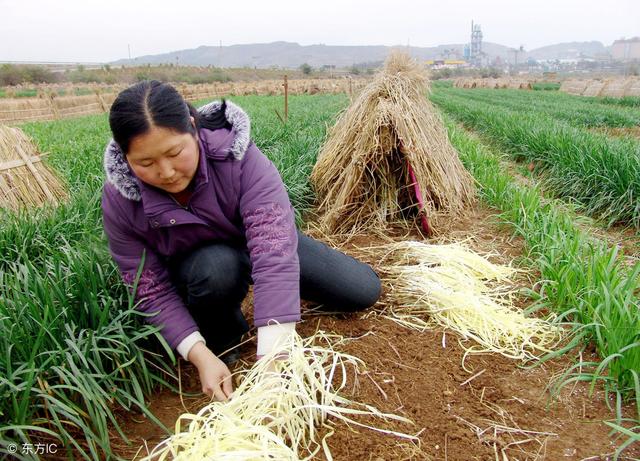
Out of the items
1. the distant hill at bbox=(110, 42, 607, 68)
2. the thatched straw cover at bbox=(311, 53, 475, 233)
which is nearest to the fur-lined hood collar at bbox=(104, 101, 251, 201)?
the thatched straw cover at bbox=(311, 53, 475, 233)

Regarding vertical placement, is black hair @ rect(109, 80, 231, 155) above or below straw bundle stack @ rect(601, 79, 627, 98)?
below

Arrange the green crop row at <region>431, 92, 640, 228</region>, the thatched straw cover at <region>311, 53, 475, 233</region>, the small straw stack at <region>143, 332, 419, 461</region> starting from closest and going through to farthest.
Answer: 1. the small straw stack at <region>143, 332, 419, 461</region>
2. the thatched straw cover at <region>311, 53, 475, 233</region>
3. the green crop row at <region>431, 92, 640, 228</region>

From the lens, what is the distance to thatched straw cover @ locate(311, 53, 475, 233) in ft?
11.9

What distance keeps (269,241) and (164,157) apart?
45 centimetres

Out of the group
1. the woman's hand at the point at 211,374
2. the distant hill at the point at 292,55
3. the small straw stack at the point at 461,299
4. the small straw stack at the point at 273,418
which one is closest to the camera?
the small straw stack at the point at 273,418

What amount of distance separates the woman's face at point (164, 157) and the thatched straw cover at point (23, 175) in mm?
2792

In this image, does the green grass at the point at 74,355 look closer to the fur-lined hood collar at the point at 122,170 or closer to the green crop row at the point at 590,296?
the fur-lined hood collar at the point at 122,170

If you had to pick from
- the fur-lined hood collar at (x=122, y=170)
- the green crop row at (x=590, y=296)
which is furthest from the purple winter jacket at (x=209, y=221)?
the green crop row at (x=590, y=296)

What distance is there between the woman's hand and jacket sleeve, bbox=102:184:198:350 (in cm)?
9

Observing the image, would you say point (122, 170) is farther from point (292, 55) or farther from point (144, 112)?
point (292, 55)

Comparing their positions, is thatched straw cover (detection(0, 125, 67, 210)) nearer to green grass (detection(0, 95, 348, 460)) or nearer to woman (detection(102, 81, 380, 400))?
green grass (detection(0, 95, 348, 460))

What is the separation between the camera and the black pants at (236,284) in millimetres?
1970

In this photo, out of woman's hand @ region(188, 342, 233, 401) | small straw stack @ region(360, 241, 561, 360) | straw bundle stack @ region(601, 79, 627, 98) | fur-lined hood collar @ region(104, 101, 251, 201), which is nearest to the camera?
woman's hand @ region(188, 342, 233, 401)

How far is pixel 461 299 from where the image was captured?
2418mm
